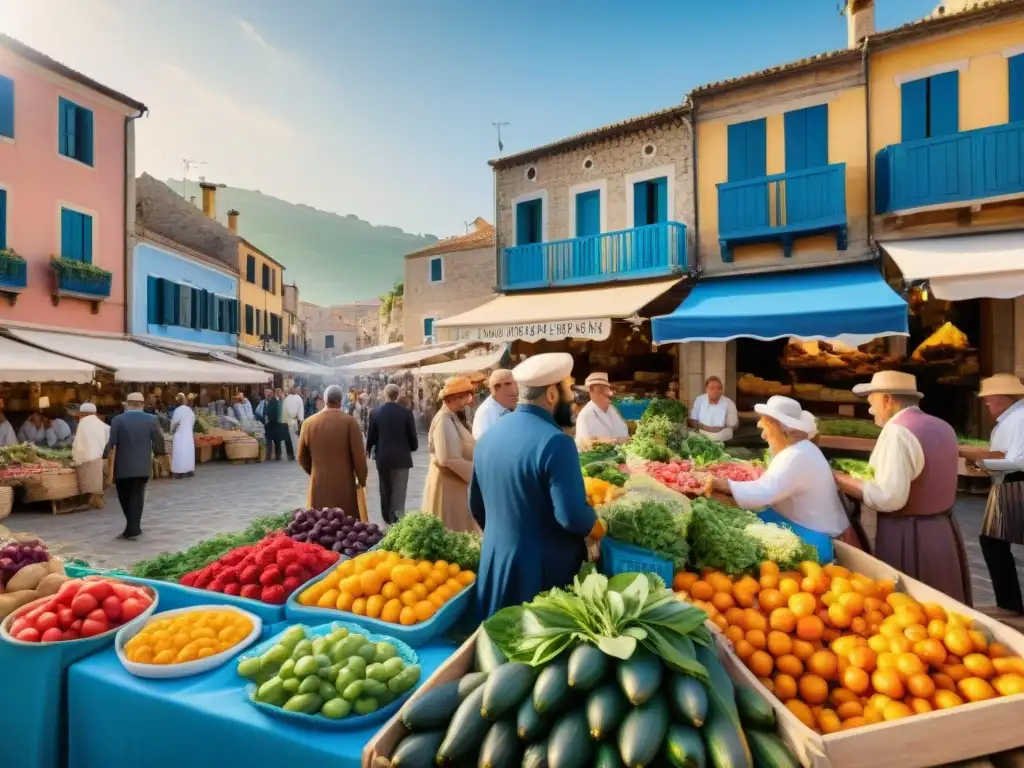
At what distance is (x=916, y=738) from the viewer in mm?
1788

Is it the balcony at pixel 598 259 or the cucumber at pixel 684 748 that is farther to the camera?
the balcony at pixel 598 259

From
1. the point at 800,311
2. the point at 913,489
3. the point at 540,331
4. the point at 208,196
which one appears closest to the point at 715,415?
the point at 800,311

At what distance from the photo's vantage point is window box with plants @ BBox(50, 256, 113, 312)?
14.0m

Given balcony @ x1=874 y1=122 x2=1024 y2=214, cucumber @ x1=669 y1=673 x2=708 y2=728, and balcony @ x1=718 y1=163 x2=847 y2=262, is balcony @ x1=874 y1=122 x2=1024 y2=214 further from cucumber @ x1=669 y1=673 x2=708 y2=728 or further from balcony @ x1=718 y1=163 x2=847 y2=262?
cucumber @ x1=669 y1=673 x2=708 y2=728

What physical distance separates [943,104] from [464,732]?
1188 centimetres

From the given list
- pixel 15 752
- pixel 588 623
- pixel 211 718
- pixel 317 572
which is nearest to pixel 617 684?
pixel 588 623

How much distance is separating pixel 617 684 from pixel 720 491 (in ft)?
6.72

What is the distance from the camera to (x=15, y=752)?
2566mm

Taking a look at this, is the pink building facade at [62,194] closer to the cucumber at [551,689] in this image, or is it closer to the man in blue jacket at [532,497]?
the man in blue jacket at [532,497]

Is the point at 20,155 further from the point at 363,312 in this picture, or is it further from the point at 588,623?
the point at 363,312

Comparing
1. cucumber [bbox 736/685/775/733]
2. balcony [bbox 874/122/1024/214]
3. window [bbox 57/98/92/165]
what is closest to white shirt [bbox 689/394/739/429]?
balcony [bbox 874/122/1024/214]

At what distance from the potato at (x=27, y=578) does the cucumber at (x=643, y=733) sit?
11.4 ft

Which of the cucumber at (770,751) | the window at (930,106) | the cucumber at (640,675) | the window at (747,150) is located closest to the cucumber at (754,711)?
the cucumber at (770,751)

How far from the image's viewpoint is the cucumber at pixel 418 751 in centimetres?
172
